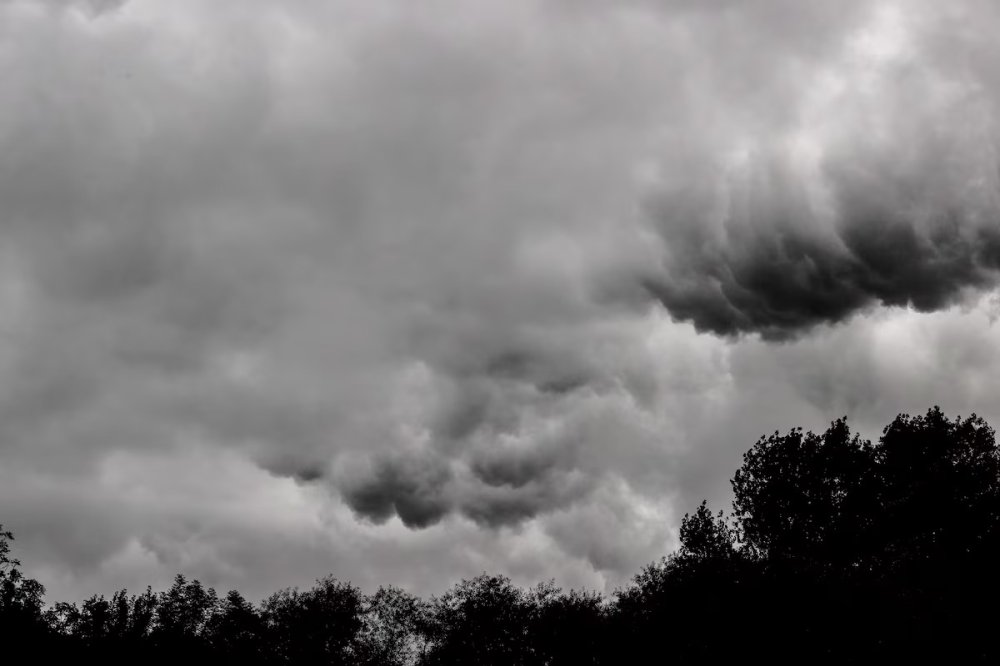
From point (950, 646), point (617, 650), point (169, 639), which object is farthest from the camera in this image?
point (169, 639)

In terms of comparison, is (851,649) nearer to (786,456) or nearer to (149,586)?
(786,456)

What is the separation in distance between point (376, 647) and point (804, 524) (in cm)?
8271

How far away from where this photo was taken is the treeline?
57062 millimetres

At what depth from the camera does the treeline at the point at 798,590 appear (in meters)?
57.1

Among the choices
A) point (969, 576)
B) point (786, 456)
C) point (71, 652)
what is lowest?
point (71, 652)

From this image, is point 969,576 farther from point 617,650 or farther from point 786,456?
point 617,650

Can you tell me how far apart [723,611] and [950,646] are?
1607 centimetres

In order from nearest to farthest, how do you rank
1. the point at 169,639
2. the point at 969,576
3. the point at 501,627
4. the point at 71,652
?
the point at 969,576 < the point at 71,652 < the point at 169,639 < the point at 501,627

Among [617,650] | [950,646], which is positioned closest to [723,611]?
[950,646]

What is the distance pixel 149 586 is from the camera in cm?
14662

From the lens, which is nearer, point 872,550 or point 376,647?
point 872,550

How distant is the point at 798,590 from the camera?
6109 centimetres

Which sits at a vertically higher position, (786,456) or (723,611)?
(786,456)

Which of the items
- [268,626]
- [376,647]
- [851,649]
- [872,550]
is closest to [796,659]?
[851,649]
